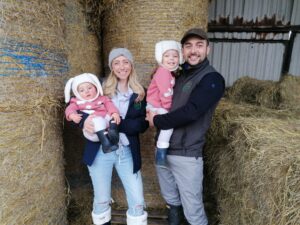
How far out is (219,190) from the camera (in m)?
2.34

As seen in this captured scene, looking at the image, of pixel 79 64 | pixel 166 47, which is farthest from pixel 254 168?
pixel 79 64

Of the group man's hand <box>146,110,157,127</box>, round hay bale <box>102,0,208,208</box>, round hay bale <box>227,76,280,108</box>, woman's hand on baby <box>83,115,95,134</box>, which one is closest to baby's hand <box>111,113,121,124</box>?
woman's hand on baby <box>83,115,95,134</box>

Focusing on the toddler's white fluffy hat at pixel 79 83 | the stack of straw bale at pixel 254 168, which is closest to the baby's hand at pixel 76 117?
the toddler's white fluffy hat at pixel 79 83

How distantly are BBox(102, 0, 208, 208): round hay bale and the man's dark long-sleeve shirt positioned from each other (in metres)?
0.94

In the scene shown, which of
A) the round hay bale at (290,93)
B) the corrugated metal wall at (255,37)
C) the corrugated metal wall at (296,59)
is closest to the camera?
the round hay bale at (290,93)

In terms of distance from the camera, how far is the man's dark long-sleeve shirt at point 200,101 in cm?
167

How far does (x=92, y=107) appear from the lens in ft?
6.11

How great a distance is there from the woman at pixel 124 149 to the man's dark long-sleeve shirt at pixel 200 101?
35 centimetres

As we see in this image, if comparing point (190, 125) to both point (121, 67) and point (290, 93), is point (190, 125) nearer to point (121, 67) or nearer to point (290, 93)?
point (121, 67)

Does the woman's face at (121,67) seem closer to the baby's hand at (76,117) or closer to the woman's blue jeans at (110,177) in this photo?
the baby's hand at (76,117)

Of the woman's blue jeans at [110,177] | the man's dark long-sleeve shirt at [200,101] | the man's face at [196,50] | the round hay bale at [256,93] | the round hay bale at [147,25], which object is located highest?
the round hay bale at [147,25]

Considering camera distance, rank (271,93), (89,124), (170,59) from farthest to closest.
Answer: (271,93) < (170,59) < (89,124)

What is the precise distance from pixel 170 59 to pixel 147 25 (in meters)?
0.79

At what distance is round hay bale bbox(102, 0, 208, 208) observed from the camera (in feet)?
8.14
